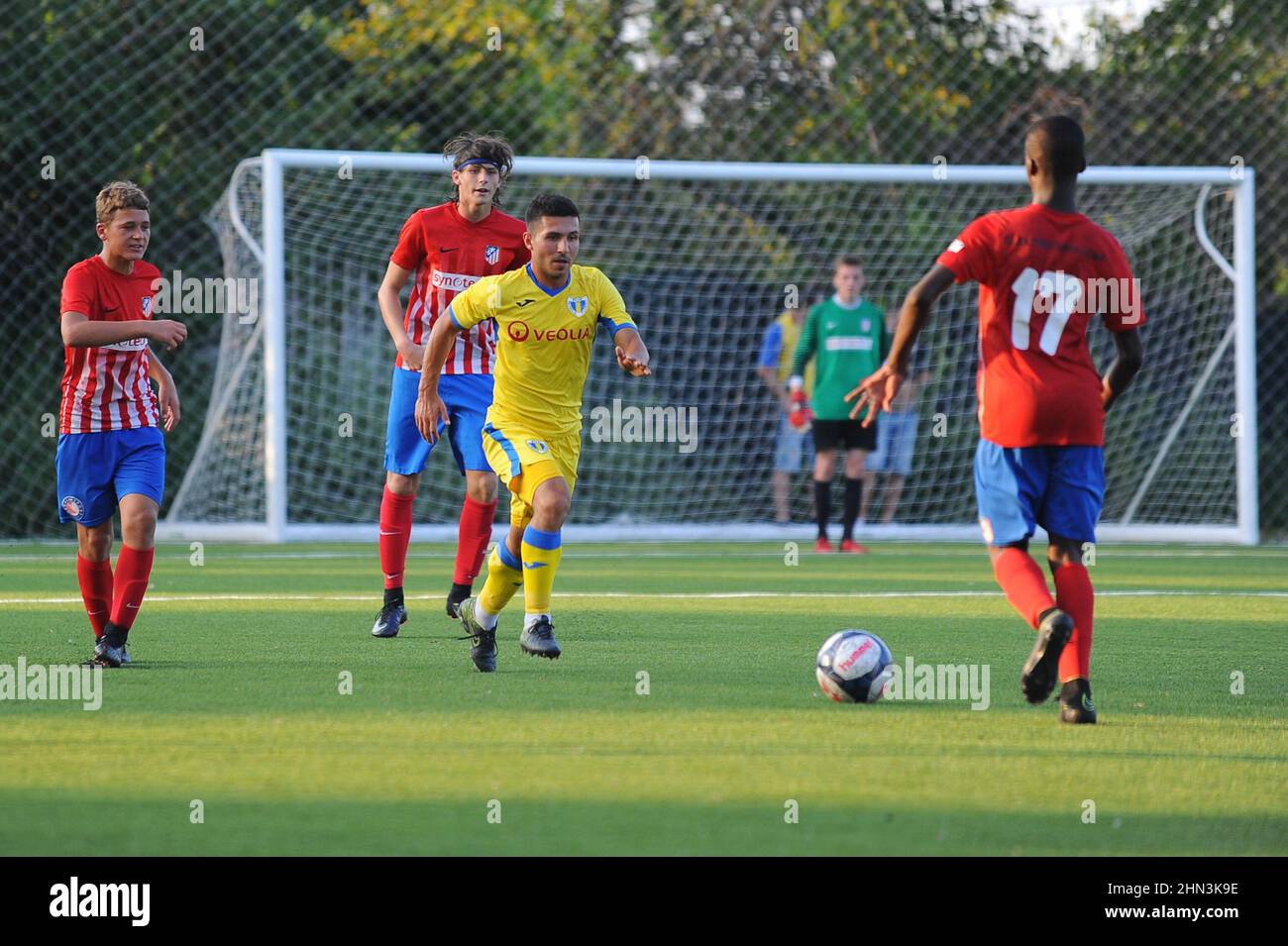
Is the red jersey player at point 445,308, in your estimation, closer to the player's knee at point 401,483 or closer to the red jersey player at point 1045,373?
the player's knee at point 401,483

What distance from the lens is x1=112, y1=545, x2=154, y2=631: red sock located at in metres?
6.40

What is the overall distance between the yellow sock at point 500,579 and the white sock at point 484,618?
24mm

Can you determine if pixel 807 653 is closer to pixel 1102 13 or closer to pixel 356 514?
pixel 356 514

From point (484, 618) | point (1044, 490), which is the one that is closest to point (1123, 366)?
point (1044, 490)

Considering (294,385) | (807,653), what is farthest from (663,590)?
(294,385)

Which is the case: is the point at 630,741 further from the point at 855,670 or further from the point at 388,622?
the point at 388,622

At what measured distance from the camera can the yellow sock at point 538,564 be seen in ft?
21.3

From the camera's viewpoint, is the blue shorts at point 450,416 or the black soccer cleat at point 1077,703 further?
the blue shorts at point 450,416

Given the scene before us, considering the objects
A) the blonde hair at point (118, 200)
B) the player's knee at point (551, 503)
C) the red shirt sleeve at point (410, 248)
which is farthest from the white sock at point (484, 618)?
the red shirt sleeve at point (410, 248)

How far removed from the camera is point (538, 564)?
21.4 feet

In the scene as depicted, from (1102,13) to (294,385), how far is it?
1029cm

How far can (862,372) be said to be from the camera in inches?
549

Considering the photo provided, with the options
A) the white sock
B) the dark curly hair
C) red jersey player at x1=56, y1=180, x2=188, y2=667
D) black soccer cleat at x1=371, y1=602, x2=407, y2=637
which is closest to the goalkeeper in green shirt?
the dark curly hair

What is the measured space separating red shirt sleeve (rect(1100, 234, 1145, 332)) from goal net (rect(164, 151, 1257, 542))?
383 inches
